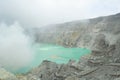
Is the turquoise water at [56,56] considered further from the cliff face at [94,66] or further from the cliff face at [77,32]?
the cliff face at [94,66]

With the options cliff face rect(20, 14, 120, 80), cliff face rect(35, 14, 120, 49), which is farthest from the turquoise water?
cliff face rect(20, 14, 120, 80)

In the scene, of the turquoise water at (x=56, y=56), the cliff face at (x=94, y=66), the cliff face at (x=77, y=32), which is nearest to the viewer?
the cliff face at (x=94, y=66)

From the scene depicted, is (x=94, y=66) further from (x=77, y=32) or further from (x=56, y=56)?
(x=77, y=32)

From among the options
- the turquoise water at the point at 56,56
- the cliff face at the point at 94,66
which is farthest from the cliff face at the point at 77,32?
the turquoise water at the point at 56,56

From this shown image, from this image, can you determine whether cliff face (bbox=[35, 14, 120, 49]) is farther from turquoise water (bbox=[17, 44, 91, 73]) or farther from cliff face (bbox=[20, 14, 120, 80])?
turquoise water (bbox=[17, 44, 91, 73])

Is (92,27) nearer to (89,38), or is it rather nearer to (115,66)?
(89,38)

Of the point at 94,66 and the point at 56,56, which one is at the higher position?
the point at 56,56

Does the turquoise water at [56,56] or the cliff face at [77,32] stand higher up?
the cliff face at [77,32]

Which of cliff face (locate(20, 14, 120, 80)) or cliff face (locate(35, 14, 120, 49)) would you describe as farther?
cliff face (locate(35, 14, 120, 49))

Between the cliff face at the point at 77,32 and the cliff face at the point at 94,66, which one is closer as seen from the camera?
the cliff face at the point at 94,66

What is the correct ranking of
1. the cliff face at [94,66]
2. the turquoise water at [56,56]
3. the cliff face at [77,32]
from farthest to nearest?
the cliff face at [77,32]
the turquoise water at [56,56]
the cliff face at [94,66]

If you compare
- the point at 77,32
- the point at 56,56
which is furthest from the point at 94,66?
the point at 77,32

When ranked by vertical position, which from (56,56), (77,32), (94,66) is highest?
(77,32)
